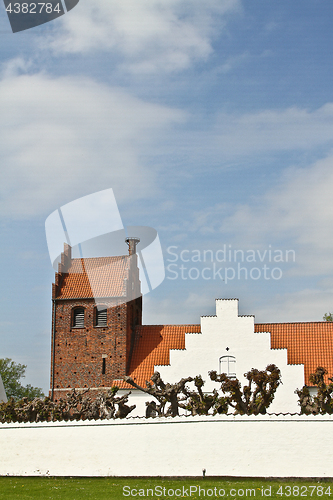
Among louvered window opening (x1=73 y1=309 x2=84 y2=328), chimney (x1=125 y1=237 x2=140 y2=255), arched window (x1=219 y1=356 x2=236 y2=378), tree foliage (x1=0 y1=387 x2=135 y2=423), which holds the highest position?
chimney (x1=125 y1=237 x2=140 y2=255)

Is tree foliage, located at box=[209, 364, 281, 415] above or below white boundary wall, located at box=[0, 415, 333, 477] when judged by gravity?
above

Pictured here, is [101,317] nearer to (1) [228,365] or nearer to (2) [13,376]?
(1) [228,365]

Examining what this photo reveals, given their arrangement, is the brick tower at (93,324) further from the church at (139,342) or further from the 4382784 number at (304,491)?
the 4382784 number at (304,491)

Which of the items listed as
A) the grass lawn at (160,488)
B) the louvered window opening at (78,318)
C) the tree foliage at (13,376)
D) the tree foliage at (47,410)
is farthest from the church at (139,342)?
the tree foliage at (13,376)

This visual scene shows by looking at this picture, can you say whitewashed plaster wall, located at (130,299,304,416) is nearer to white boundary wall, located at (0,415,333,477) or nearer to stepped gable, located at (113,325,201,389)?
stepped gable, located at (113,325,201,389)

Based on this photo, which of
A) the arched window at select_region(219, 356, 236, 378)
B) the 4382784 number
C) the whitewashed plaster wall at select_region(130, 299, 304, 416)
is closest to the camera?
the 4382784 number

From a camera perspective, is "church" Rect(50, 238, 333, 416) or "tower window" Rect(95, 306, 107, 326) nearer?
"church" Rect(50, 238, 333, 416)

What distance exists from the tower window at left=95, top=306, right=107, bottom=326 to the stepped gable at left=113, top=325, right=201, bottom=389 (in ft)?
8.03

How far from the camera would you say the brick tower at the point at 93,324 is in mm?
35219

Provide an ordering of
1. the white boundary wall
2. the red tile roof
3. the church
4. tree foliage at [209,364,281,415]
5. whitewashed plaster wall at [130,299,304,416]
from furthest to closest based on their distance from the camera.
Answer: the red tile roof < the church < whitewashed plaster wall at [130,299,304,416] < tree foliage at [209,364,281,415] < the white boundary wall

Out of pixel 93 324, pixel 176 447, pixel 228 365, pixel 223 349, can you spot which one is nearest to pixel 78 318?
pixel 93 324

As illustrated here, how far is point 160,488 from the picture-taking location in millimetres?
19578

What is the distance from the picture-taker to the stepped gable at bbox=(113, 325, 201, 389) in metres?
34.8

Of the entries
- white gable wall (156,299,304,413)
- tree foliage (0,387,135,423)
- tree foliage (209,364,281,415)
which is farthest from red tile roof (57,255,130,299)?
tree foliage (209,364,281,415)
